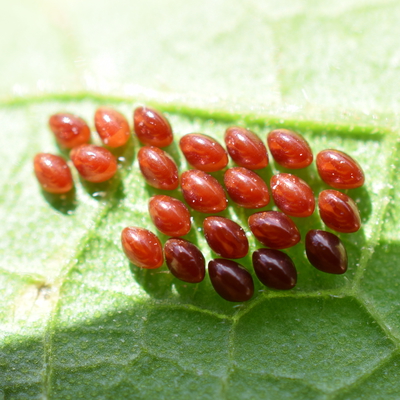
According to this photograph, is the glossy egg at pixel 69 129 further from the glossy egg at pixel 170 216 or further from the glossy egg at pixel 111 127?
the glossy egg at pixel 170 216

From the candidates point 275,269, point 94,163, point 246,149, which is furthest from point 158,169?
point 275,269

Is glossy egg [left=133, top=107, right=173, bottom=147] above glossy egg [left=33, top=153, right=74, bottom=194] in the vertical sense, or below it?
above

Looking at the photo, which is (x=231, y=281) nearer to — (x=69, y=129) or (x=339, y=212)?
(x=339, y=212)

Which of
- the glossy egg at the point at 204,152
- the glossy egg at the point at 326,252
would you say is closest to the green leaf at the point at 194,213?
the glossy egg at the point at 326,252

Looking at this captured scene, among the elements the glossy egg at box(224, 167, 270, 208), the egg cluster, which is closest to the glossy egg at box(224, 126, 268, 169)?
the egg cluster

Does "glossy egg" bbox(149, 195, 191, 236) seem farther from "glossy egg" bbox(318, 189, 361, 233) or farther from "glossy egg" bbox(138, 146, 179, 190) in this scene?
"glossy egg" bbox(318, 189, 361, 233)

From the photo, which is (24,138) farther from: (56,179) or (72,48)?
(72,48)
